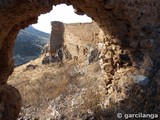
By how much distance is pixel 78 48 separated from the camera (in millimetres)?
19969

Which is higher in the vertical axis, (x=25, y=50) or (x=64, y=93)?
(x=64, y=93)

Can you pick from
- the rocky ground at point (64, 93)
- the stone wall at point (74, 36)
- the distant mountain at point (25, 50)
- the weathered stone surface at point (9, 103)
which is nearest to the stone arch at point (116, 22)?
the weathered stone surface at point (9, 103)

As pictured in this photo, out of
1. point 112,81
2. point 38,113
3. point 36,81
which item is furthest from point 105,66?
point 36,81

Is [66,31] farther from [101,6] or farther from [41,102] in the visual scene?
[101,6]

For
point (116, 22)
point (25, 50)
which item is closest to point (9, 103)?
point (116, 22)

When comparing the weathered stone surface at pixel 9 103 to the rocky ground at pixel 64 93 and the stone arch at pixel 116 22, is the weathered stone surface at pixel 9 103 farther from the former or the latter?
the rocky ground at pixel 64 93

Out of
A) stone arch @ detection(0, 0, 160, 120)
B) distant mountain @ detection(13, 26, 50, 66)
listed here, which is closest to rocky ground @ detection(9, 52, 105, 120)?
stone arch @ detection(0, 0, 160, 120)

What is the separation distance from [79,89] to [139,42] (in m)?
4.32

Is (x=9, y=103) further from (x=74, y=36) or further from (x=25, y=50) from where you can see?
(x=25, y=50)

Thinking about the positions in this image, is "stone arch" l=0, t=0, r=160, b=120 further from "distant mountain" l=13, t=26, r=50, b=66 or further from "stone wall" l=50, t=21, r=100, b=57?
"distant mountain" l=13, t=26, r=50, b=66

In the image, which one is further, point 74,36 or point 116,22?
point 74,36

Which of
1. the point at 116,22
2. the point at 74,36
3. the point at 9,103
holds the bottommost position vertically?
the point at 9,103

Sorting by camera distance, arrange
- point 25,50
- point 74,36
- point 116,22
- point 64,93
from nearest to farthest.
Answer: point 116,22
point 64,93
point 74,36
point 25,50

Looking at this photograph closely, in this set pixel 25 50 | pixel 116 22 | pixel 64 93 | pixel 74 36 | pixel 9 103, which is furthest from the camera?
pixel 25 50
